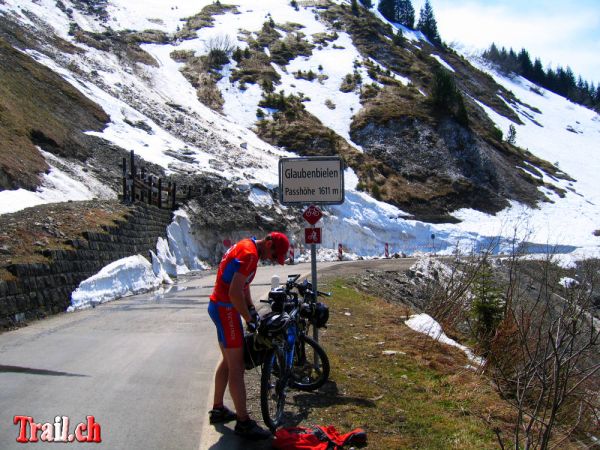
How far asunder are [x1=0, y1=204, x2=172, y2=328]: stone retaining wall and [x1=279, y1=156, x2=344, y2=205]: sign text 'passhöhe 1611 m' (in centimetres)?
549

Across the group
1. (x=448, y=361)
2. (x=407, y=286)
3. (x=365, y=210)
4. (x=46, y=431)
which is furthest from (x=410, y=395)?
(x=365, y=210)

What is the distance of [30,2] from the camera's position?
5328 cm

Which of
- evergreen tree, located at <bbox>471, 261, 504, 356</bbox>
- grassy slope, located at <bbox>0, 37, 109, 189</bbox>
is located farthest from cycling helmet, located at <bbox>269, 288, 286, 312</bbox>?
grassy slope, located at <bbox>0, 37, 109, 189</bbox>

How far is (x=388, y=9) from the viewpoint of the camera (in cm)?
11819

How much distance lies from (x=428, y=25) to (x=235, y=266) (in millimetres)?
122468

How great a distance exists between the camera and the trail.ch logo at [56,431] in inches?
181

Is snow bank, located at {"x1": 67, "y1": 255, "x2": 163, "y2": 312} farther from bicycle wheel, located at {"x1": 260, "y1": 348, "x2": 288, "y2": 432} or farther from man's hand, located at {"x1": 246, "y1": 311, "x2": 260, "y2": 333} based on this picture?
man's hand, located at {"x1": 246, "y1": 311, "x2": 260, "y2": 333}

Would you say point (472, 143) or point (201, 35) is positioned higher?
point (201, 35)

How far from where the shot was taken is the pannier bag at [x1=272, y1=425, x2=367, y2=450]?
4504 millimetres

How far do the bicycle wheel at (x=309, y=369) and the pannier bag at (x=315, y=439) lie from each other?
1.48m

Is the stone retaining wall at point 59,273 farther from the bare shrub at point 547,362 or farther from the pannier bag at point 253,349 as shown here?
the bare shrub at point 547,362

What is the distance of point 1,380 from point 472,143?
5369 centimetres

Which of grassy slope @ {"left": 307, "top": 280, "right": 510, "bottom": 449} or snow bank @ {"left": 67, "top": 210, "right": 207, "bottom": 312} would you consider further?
snow bank @ {"left": 67, "top": 210, "right": 207, "bottom": 312}

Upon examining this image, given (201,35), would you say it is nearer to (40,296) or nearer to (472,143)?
(472,143)
